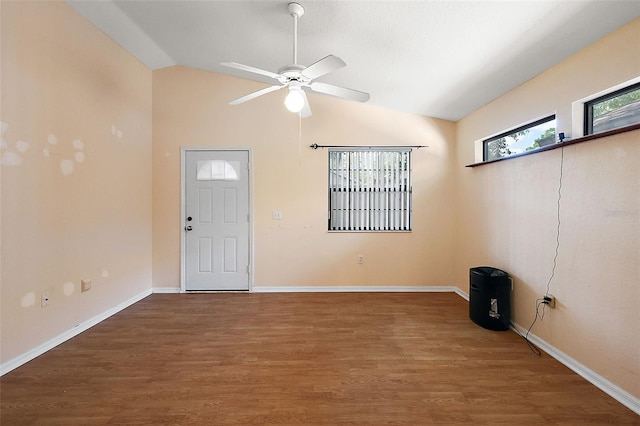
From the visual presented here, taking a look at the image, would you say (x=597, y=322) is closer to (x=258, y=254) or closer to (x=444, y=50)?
(x=444, y=50)

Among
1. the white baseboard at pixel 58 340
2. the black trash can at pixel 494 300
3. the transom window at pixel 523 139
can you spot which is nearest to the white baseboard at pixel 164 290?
the white baseboard at pixel 58 340

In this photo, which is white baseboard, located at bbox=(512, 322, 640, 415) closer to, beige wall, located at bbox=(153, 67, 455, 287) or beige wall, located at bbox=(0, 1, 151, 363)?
beige wall, located at bbox=(153, 67, 455, 287)

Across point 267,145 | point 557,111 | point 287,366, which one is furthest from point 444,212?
point 287,366

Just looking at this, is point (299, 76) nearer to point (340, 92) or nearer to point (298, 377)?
point (340, 92)

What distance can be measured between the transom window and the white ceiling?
17.4 inches

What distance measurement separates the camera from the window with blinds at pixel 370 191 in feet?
12.7

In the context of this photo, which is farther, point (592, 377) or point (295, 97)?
point (295, 97)

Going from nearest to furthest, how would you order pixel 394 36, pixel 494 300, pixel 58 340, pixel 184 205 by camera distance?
pixel 394 36 → pixel 58 340 → pixel 494 300 → pixel 184 205

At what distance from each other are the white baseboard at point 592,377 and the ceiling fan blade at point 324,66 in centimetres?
275

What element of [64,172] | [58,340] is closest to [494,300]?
[58,340]

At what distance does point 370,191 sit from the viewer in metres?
3.91

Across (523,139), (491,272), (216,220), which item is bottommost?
→ (491,272)

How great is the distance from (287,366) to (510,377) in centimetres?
164

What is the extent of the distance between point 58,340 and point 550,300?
4.32 metres
